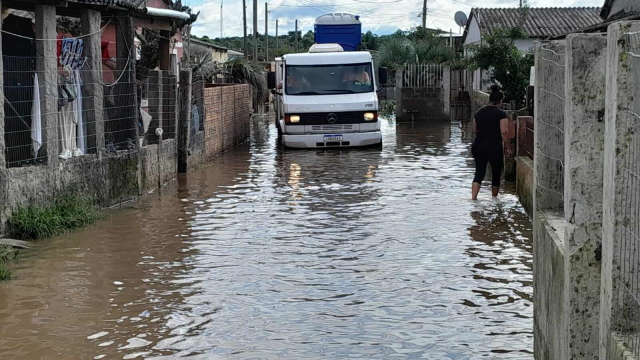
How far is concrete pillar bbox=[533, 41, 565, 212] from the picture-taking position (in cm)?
586

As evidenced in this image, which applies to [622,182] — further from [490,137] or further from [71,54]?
[71,54]

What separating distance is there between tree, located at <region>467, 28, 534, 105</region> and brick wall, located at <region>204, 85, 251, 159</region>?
6.81m

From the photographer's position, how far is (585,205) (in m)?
4.43

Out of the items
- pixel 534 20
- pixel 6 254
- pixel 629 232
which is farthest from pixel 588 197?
pixel 534 20

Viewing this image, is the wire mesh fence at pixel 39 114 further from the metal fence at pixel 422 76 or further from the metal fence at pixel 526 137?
the metal fence at pixel 422 76

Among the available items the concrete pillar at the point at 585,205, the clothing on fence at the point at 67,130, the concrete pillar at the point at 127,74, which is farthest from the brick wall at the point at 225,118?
the concrete pillar at the point at 585,205

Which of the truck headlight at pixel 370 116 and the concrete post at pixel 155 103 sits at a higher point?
the concrete post at pixel 155 103

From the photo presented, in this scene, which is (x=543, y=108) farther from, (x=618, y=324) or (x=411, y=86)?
(x=411, y=86)

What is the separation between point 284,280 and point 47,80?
15.6 ft

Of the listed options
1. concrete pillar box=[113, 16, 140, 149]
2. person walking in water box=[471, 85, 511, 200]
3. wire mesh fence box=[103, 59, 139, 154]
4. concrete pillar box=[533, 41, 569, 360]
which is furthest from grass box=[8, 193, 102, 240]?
concrete pillar box=[533, 41, 569, 360]

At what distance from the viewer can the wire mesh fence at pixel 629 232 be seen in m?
3.55

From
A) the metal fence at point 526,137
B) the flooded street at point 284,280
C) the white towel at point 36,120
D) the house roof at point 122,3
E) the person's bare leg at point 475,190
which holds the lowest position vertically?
the flooded street at point 284,280

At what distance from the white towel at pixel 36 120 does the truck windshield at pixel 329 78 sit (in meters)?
11.4

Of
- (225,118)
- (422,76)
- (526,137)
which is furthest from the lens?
(422,76)
